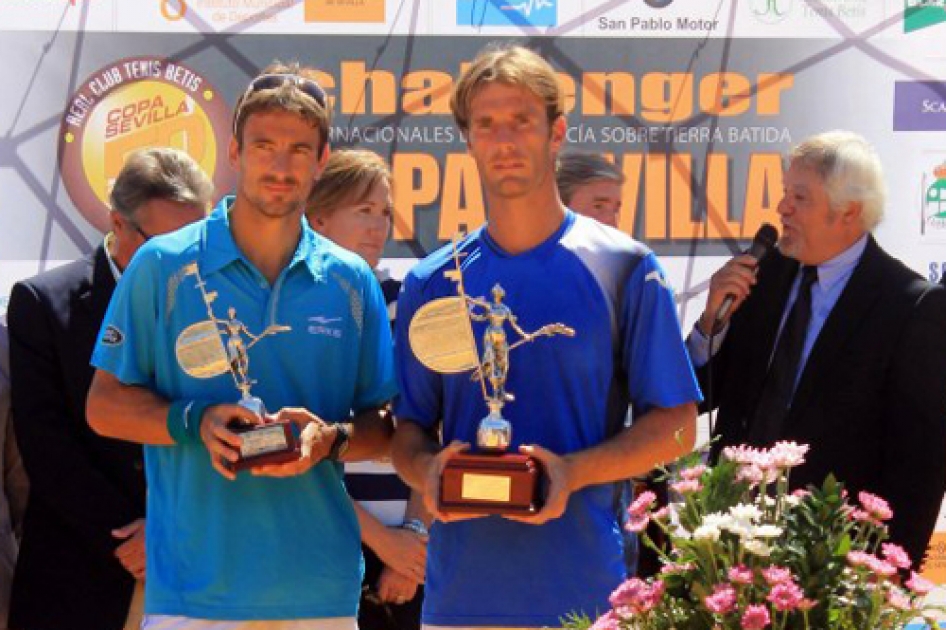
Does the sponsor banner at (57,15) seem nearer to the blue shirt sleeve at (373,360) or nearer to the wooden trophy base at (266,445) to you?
the blue shirt sleeve at (373,360)

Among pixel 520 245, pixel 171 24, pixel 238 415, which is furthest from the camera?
pixel 171 24

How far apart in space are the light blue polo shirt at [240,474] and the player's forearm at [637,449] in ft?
1.81

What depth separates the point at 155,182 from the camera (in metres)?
4.24

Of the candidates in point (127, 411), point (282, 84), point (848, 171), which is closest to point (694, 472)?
point (127, 411)

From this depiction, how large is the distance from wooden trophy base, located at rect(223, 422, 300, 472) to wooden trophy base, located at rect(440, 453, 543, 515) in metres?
0.30

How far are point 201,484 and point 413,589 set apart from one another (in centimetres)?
124

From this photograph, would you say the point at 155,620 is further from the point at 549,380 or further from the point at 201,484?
the point at 549,380

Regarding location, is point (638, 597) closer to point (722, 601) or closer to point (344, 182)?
point (722, 601)

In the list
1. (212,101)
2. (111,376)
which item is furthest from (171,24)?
(111,376)

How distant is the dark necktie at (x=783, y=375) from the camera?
4.28m

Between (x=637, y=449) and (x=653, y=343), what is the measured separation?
0.21m

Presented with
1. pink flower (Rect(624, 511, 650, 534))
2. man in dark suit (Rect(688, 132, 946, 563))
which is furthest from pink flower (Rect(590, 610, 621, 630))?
man in dark suit (Rect(688, 132, 946, 563))

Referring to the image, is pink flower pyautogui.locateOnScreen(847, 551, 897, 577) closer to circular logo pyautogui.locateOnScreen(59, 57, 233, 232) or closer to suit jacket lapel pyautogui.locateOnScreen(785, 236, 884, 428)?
suit jacket lapel pyautogui.locateOnScreen(785, 236, 884, 428)

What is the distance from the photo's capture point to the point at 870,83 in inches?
194
